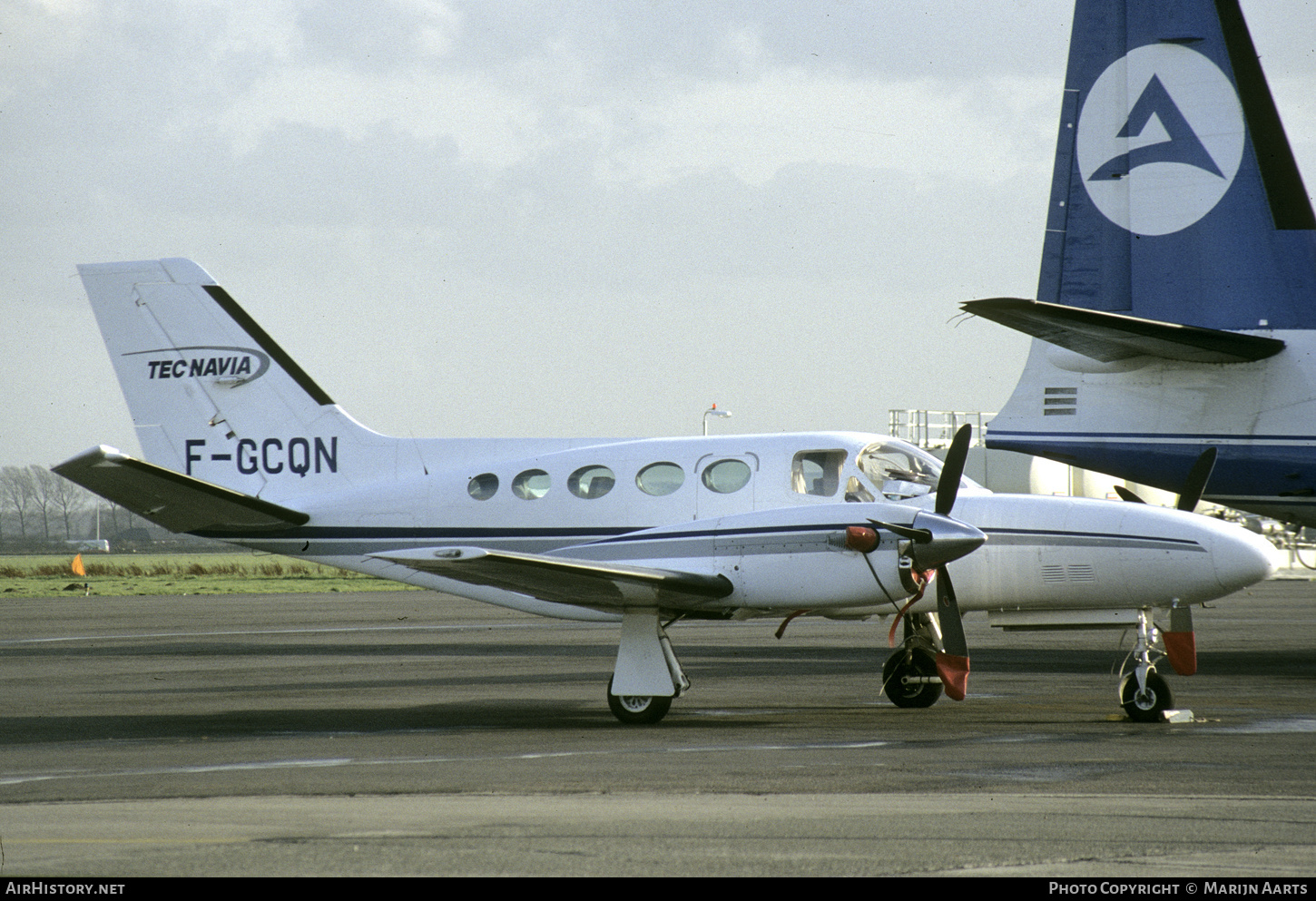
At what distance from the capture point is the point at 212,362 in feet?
53.7

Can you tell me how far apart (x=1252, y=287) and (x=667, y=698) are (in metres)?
8.21

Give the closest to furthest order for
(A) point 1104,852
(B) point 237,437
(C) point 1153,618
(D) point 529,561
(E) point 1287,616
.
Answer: (A) point 1104,852
(D) point 529,561
(C) point 1153,618
(B) point 237,437
(E) point 1287,616

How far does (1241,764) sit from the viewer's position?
870cm

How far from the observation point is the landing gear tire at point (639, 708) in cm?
1173

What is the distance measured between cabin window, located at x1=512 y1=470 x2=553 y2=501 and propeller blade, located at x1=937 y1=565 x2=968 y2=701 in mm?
4317

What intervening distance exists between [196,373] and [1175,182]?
1175 cm

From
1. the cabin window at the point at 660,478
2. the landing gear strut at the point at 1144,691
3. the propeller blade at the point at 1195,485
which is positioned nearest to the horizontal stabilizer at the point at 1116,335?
the propeller blade at the point at 1195,485

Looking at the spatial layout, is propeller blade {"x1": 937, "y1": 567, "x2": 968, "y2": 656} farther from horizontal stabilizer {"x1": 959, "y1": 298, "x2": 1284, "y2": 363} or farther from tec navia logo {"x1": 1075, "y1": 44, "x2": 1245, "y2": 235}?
tec navia logo {"x1": 1075, "y1": 44, "x2": 1245, "y2": 235}

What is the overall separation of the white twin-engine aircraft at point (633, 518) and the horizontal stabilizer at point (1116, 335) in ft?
4.99

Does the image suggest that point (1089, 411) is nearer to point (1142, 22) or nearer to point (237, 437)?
point (1142, 22)

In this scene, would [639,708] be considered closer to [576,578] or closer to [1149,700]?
[576,578]

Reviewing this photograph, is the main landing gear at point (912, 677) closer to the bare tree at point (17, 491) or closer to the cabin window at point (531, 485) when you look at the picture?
the cabin window at point (531, 485)

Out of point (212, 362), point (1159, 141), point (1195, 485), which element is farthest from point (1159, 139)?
point (212, 362)

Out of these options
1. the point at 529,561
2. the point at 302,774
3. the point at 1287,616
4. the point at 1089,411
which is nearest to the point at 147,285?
the point at 529,561
